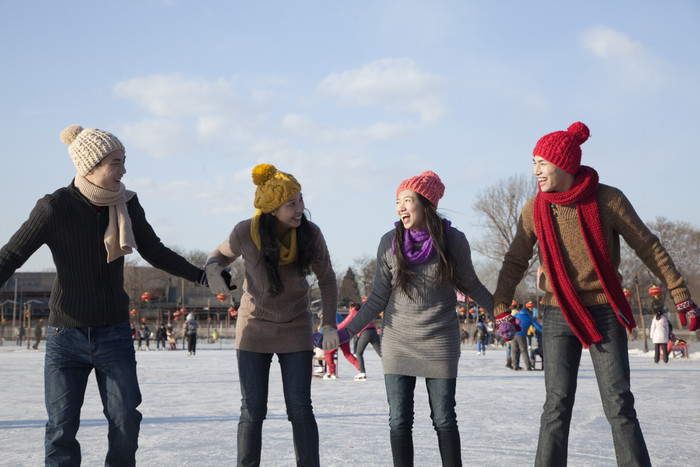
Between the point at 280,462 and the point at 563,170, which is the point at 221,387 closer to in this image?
the point at 280,462

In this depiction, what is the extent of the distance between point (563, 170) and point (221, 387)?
7423mm

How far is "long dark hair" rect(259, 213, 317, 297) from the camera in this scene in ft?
11.5

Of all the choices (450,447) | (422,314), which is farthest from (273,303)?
(450,447)

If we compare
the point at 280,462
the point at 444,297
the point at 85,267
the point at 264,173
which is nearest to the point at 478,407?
the point at 280,462

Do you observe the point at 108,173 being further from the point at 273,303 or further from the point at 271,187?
the point at 273,303

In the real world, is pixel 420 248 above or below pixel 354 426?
above

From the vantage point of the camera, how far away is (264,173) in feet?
12.1

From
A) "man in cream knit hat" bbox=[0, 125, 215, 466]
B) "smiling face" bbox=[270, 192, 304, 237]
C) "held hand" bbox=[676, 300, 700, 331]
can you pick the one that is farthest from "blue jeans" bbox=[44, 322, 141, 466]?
"held hand" bbox=[676, 300, 700, 331]

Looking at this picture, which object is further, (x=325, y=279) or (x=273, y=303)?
(x=325, y=279)

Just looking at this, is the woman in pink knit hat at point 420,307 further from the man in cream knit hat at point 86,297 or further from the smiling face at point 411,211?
the man in cream knit hat at point 86,297

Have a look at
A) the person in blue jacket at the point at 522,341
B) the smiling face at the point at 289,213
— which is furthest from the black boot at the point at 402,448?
the person in blue jacket at the point at 522,341

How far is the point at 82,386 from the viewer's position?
10.1ft

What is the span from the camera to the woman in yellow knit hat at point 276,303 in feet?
11.3

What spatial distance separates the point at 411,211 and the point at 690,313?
55.9 inches
